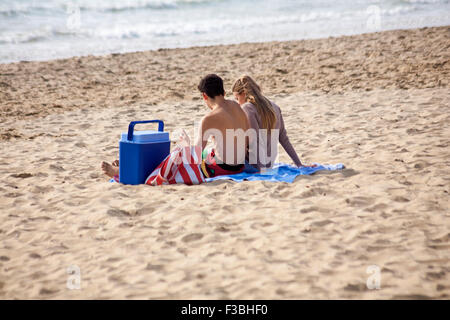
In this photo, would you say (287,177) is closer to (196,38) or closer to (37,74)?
(37,74)

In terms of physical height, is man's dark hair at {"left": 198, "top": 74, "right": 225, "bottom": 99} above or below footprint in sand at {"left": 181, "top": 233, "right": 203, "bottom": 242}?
above

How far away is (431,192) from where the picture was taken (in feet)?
11.3

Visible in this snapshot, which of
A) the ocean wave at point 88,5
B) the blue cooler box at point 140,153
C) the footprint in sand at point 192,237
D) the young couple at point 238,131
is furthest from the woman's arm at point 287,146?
the ocean wave at point 88,5

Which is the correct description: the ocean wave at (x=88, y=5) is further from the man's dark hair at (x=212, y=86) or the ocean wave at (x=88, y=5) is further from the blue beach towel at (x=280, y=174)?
the blue beach towel at (x=280, y=174)

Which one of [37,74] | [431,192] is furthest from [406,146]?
[37,74]

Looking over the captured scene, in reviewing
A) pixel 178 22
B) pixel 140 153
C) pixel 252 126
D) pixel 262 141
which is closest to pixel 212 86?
pixel 252 126

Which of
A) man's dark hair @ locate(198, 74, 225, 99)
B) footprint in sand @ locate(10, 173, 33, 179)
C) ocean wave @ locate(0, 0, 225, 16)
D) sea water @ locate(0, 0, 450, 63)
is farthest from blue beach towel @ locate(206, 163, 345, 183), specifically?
ocean wave @ locate(0, 0, 225, 16)

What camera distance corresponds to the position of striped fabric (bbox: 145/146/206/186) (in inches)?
155

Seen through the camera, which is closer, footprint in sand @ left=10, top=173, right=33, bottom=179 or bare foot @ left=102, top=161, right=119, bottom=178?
bare foot @ left=102, top=161, right=119, bottom=178

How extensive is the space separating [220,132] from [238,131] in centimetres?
18

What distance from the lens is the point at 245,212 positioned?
131 inches

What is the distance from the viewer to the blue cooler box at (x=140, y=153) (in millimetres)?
3904

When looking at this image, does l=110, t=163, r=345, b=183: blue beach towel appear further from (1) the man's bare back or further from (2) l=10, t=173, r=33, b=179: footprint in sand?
(2) l=10, t=173, r=33, b=179: footprint in sand

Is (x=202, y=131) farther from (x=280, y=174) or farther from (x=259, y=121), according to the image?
(x=280, y=174)
